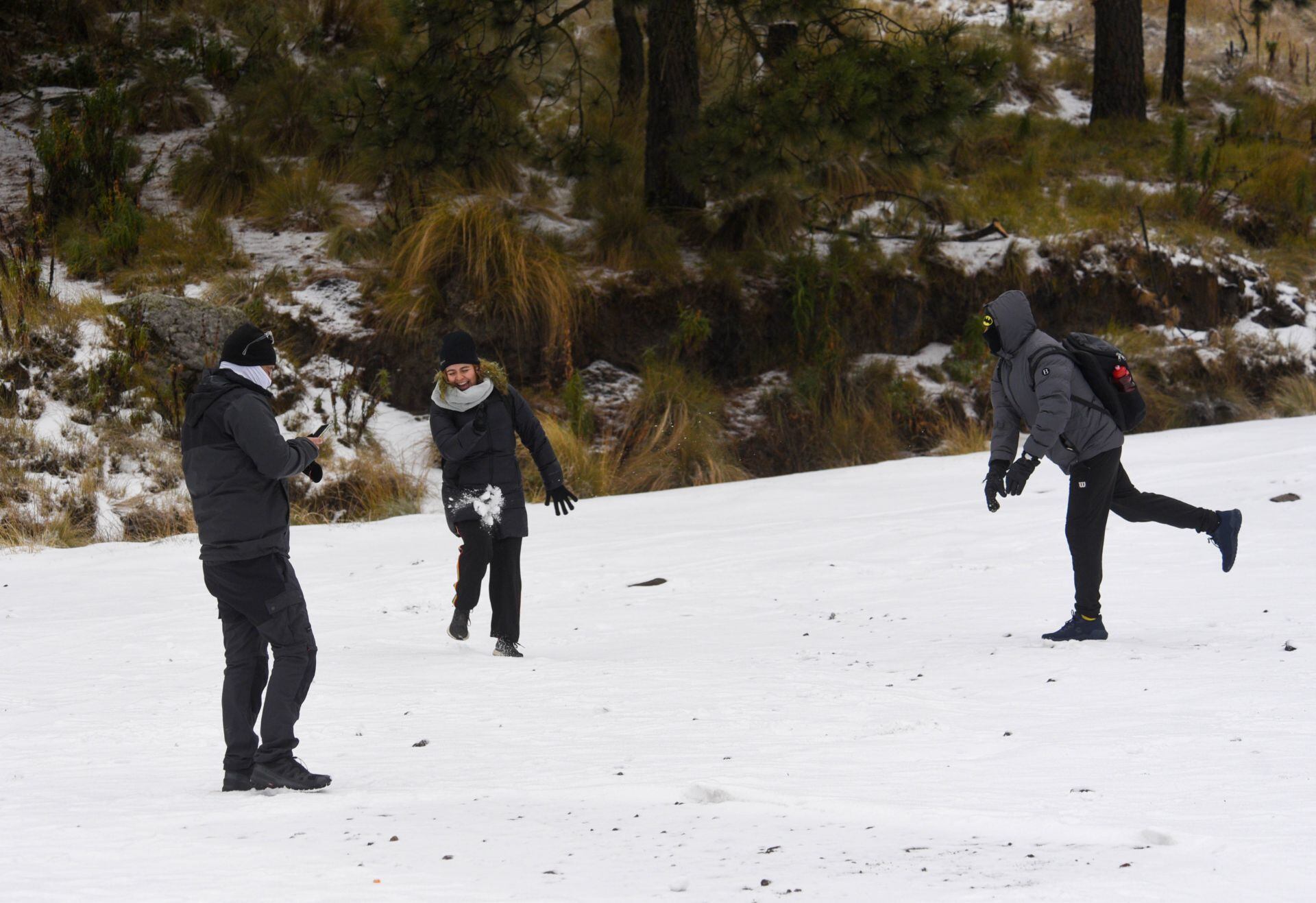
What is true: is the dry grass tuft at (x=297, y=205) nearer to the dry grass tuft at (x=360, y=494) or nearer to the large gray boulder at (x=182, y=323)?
the large gray boulder at (x=182, y=323)

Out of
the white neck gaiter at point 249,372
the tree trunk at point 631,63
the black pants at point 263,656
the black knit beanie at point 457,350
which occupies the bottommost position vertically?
the black pants at point 263,656

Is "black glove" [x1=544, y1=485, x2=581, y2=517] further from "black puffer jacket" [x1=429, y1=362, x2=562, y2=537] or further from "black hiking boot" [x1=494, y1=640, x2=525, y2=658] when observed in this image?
"black hiking boot" [x1=494, y1=640, x2=525, y2=658]

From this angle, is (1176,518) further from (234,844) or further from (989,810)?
(234,844)

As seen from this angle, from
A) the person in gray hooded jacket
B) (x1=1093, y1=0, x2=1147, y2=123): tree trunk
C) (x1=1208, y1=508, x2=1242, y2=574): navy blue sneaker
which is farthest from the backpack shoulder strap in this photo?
(x1=1093, y1=0, x2=1147, y2=123): tree trunk

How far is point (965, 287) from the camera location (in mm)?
14508

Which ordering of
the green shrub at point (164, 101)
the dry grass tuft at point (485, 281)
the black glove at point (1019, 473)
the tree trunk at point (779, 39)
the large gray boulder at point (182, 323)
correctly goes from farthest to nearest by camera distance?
the green shrub at point (164, 101)
the tree trunk at point (779, 39)
the dry grass tuft at point (485, 281)
the large gray boulder at point (182, 323)
the black glove at point (1019, 473)

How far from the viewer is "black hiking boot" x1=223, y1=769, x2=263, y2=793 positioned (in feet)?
14.0

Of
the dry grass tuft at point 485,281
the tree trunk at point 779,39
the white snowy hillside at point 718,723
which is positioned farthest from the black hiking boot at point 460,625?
the tree trunk at point 779,39

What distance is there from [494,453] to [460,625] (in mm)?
979

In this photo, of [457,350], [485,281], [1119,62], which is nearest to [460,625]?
[457,350]

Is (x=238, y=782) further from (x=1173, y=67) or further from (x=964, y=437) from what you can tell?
(x=1173, y=67)

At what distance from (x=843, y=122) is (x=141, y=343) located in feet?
21.7

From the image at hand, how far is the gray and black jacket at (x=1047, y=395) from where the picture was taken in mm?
5652

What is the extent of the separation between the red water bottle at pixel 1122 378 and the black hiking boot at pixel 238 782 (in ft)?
13.3
